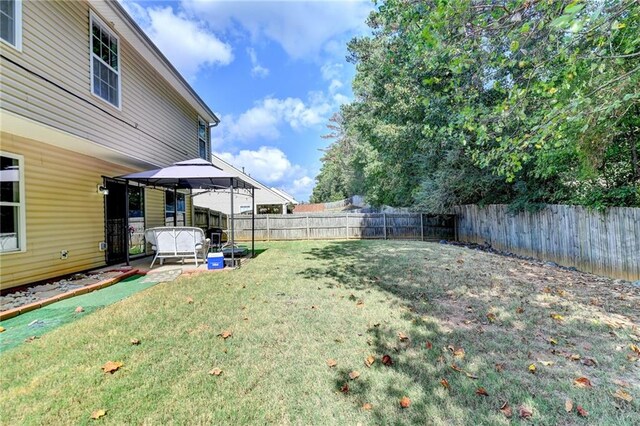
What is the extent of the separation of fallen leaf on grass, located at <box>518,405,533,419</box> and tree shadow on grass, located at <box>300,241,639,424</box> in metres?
0.04

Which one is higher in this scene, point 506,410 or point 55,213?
point 55,213

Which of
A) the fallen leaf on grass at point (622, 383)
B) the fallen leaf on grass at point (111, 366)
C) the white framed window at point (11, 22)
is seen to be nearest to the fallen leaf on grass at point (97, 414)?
the fallen leaf on grass at point (111, 366)

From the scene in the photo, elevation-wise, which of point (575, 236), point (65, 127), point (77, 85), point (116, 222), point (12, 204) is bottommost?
point (575, 236)

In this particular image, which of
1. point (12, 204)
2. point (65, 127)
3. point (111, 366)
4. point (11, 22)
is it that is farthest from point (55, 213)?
A: point (111, 366)

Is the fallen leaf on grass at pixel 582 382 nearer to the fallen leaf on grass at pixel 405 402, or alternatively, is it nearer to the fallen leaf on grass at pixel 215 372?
the fallen leaf on grass at pixel 405 402

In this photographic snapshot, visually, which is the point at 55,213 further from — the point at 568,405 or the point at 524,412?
the point at 568,405

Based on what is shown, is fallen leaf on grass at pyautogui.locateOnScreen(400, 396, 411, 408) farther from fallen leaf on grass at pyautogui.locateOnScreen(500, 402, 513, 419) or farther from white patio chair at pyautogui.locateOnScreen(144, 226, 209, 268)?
white patio chair at pyautogui.locateOnScreen(144, 226, 209, 268)

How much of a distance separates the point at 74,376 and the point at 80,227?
16.1 ft

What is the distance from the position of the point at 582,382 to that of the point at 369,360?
5.61 ft

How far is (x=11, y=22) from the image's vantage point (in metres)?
4.55

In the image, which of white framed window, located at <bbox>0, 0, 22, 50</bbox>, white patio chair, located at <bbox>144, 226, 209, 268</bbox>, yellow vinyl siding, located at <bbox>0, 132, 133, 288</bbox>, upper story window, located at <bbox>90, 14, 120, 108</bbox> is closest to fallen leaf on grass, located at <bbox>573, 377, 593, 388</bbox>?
white patio chair, located at <bbox>144, 226, 209, 268</bbox>

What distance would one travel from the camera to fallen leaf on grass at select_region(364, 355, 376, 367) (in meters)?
2.69

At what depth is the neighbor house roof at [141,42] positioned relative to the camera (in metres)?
6.14

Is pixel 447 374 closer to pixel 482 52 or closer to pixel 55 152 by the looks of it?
pixel 482 52
